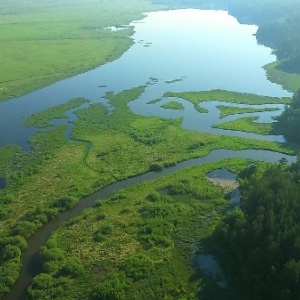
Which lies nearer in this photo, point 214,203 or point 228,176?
point 214,203

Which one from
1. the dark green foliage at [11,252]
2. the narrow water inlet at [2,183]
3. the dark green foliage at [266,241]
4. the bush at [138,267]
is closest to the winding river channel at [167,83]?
the dark green foliage at [11,252]

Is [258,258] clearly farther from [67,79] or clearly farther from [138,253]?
[67,79]

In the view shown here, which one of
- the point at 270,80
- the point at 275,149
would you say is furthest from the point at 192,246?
the point at 270,80

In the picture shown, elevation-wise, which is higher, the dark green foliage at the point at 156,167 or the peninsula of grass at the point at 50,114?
the peninsula of grass at the point at 50,114

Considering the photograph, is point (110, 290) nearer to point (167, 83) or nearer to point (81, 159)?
point (81, 159)

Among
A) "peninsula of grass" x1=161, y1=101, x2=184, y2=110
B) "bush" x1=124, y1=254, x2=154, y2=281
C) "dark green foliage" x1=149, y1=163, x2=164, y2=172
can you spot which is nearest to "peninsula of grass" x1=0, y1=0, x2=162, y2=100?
"peninsula of grass" x1=161, y1=101, x2=184, y2=110

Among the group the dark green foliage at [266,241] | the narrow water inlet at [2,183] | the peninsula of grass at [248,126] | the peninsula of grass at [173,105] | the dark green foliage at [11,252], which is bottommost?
the peninsula of grass at [248,126]

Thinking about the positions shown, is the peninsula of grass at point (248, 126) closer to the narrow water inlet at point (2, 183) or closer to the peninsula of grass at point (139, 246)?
the peninsula of grass at point (139, 246)
